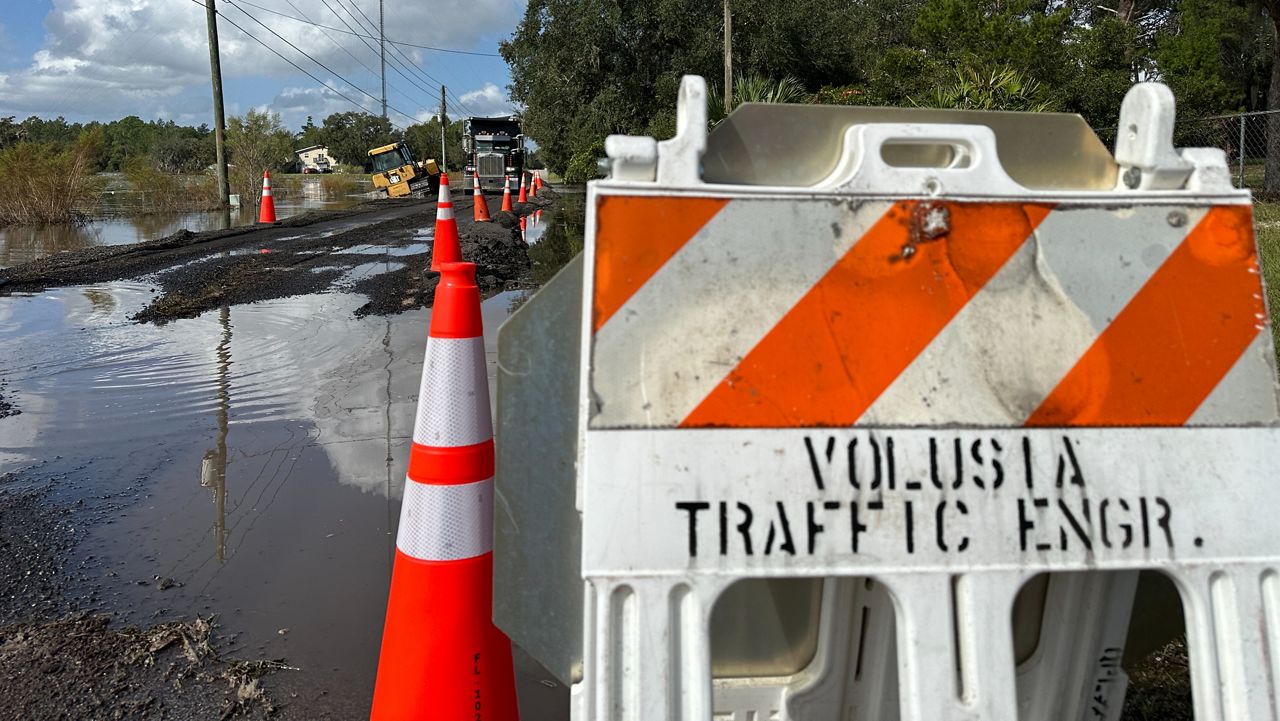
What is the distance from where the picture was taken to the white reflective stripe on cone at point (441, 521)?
2.30 metres

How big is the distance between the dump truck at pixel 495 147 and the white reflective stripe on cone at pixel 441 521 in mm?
38707

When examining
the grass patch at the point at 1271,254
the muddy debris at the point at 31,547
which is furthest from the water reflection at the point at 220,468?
→ the grass patch at the point at 1271,254

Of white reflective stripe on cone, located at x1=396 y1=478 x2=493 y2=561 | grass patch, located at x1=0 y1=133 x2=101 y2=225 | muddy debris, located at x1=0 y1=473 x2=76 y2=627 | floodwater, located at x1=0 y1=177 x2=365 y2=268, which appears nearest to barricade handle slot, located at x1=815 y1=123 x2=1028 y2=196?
white reflective stripe on cone, located at x1=396 y1=478 x2=493 y2=561

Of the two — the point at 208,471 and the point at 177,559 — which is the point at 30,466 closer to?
the point at 208,471

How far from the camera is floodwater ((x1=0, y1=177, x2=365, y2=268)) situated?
51.3ft

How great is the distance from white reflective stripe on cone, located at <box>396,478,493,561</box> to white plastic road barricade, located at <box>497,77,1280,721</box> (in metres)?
0.72

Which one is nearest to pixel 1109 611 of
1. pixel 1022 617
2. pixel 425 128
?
pixel 1022 617

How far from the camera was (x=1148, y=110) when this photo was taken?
5.70 ft

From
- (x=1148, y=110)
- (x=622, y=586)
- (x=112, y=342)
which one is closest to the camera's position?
(x=622, y=586)

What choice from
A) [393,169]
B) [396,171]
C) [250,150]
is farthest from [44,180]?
[393,169]

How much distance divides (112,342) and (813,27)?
39.0 m

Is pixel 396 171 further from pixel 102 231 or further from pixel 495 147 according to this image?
pixel 102 231

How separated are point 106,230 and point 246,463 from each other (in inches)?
723

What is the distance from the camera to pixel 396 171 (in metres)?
37.0
